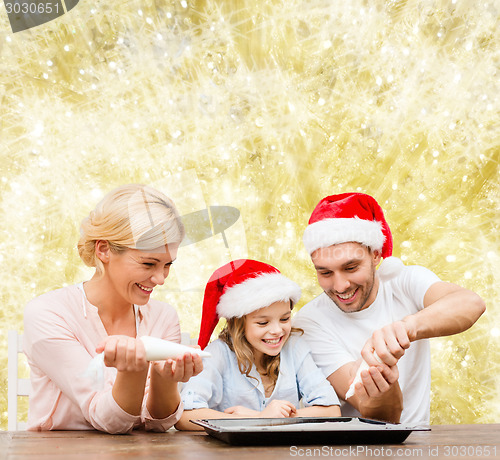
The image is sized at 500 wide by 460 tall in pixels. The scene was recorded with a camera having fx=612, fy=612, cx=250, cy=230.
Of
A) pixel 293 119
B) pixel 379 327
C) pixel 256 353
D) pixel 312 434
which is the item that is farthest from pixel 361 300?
pixel 293 119

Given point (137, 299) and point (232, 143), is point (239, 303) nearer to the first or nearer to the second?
point (137, 299)

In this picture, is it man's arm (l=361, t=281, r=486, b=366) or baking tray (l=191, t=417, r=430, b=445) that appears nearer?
baking tray (l=191, t=417, r=430, b=445)

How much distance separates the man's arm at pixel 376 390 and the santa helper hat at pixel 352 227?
0.27m

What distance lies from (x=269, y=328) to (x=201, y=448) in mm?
590

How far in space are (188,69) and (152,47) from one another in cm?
17

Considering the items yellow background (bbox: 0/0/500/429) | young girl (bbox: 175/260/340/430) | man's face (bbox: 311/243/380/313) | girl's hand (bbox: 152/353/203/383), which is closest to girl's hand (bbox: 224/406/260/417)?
young girl (bbox: 175/260/340/430)

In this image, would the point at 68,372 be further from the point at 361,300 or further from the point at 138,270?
the point at 361,300

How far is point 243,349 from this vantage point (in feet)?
4.61

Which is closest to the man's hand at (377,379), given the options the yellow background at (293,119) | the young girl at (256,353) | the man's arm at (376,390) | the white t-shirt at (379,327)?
the man's arm at (376,390)

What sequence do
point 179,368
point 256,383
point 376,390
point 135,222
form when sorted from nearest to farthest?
point 179,368 → point 376,390 → point 135,222 → point 256,383

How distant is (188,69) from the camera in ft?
7.83

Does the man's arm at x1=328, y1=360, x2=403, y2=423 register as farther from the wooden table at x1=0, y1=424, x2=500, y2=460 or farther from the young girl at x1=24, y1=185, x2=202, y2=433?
the young girl at x1=24, y1=185, x2=202, y2=433

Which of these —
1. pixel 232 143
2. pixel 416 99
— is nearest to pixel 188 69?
pixel 232 143

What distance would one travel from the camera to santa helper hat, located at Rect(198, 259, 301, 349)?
1.42m
